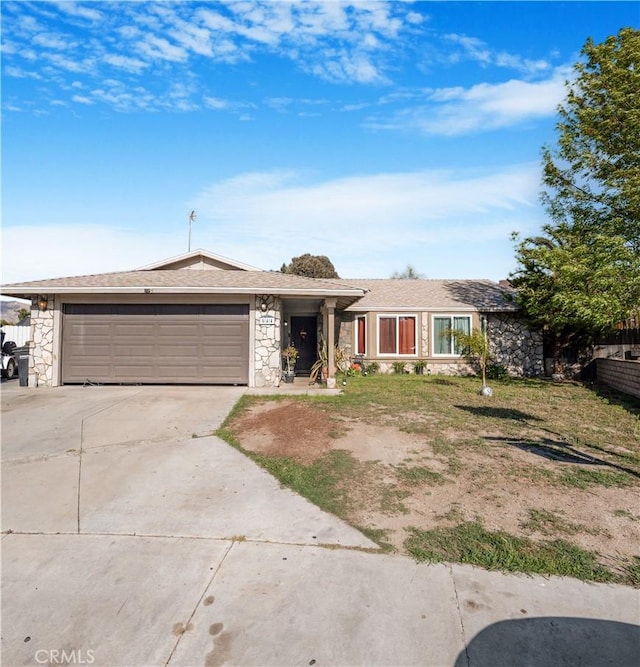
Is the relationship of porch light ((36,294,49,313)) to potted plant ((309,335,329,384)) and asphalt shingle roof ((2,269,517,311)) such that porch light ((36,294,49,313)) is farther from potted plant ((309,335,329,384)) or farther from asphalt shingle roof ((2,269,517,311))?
potted plant ((309,335,329,384))

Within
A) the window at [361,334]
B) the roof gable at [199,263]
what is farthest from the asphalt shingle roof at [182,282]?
the window at [361,334]

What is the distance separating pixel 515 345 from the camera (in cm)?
1689

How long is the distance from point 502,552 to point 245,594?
7.22 feet

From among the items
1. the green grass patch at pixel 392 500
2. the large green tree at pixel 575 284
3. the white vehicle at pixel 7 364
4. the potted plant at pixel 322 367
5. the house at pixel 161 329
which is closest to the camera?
the green grass patch at pixel 392 500

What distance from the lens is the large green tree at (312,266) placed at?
131 feet

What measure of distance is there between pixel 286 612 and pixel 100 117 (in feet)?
43.4

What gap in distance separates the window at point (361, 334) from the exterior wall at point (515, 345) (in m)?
5.25

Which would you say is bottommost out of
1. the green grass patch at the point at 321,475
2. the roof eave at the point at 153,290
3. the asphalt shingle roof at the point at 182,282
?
the green grass patch at the point at 321,475

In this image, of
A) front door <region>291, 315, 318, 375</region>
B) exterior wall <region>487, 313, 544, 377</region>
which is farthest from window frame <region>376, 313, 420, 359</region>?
exterior wall <region>487, 313, 544, 377</region>

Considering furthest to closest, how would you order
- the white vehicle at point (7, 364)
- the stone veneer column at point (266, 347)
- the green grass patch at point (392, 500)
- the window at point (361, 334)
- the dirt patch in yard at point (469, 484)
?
the window at point (361, 334)
the white vehicle at point (7, 364)
the stone veneer column at point (266, 347)
the green grass patch at point (392, 500)
the dirt patch in yard at point (469, 484)

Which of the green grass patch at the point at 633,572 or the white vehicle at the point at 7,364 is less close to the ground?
the white vehicle at the point at 7,364

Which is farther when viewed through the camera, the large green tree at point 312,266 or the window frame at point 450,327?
the large green tree at point 312,266

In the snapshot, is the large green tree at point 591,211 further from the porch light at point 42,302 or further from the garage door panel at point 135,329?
the porch light at point 42,302

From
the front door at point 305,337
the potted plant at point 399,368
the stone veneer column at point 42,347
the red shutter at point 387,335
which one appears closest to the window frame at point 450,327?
the potted plant at point 399,368
